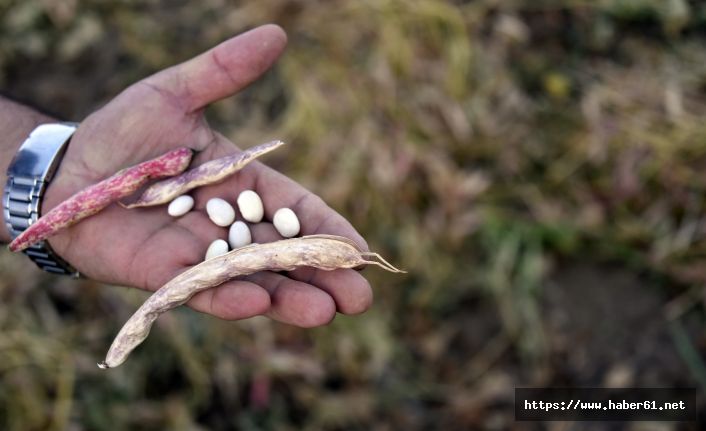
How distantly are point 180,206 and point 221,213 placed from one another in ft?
0.44

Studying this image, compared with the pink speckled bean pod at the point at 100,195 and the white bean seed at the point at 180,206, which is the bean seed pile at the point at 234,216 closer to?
the white bean seed at the point at 180,206

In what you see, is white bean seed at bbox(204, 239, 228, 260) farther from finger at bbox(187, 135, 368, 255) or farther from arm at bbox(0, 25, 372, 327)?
finger at bbox(187, 135, 368, 255)

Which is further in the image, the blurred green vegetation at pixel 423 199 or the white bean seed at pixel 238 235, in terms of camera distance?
the blurred green vegetation at pixel 423 199

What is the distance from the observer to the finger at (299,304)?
1767mm

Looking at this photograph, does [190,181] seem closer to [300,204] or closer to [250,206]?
[250,206]

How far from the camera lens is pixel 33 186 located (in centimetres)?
216

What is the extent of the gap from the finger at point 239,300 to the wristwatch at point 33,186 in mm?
661

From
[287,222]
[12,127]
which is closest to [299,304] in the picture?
[287,222]

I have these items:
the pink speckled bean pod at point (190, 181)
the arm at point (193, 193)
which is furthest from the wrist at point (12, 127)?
the pink speckled bean pod at point (190, 181)

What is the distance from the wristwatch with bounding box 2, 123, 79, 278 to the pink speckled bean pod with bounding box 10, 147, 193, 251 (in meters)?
0.09

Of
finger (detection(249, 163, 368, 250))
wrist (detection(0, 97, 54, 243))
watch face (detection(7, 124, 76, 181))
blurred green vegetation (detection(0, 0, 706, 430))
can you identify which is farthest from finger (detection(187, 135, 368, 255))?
blurred green vegetation (detection(0, 0, 706, 430))

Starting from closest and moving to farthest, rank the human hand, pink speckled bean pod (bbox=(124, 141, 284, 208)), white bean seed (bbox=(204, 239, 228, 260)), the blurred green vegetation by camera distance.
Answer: the human hand
white bean seed (bbox=(204, 239, 228, 260))
pink speckled bean pod (bbox=(124, 141, 284, 208))
the blurred green vegetation

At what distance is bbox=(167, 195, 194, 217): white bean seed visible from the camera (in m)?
2.10

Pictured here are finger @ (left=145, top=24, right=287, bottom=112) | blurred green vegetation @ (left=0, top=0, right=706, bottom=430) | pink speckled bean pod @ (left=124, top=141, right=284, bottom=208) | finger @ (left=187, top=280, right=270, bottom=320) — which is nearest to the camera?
finger @ (left=187, top=280, right=270, bottom=320)
